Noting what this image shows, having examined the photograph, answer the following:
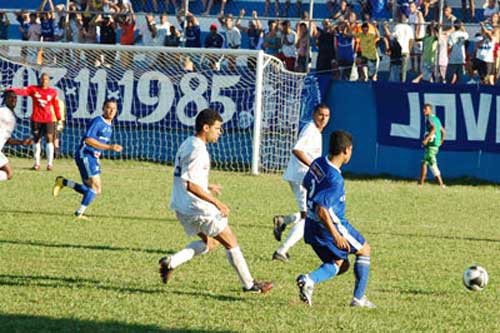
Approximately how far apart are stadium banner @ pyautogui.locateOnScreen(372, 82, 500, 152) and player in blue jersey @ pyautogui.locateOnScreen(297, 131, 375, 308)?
1626cm

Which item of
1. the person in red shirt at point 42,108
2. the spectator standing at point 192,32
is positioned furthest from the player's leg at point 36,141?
the spectator standing at point 192,32

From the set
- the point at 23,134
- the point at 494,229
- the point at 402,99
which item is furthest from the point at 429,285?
the point at 23,134

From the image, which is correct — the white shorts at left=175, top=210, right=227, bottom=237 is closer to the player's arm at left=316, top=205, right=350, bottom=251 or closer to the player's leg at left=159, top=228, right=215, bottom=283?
the player's leg at left=159, top=228, right=215, bottom=283

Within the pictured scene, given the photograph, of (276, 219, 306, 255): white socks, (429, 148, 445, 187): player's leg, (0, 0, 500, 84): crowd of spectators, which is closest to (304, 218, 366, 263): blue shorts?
(276, 219, 306, 255): white socks

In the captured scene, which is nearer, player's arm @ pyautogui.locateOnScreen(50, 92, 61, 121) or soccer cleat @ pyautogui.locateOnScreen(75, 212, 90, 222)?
soccer cleat @ pyautogui.locateOnScreen(75, 212, 90, 222)

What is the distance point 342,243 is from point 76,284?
9.53 ft

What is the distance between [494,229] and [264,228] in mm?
3853

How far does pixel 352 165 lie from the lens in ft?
89.7

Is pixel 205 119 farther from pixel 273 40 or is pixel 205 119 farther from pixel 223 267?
pixel 273 40

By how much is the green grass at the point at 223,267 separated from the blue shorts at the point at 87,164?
74 cm

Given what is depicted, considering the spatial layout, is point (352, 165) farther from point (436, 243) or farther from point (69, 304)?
point (69, 304)

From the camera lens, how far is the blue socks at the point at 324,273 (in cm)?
1011

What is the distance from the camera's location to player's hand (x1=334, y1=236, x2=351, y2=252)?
994cm

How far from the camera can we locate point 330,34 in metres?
26.8
